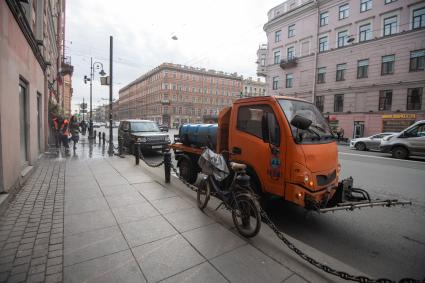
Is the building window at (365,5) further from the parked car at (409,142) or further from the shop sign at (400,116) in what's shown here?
the parked car at (409,142)

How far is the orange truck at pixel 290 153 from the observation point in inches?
139

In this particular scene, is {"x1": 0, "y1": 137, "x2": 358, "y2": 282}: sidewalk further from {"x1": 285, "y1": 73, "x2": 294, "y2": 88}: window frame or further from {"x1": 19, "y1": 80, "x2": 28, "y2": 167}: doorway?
{"x1": 285, "y1": 73, "x2": 294, "y2": 88}: window frame

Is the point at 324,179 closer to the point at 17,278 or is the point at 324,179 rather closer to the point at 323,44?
the point at 17,278

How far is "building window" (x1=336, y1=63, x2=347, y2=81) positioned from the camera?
2638cm

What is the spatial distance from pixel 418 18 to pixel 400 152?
17.6 meters

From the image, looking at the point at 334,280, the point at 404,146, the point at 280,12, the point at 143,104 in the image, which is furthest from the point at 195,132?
the point at 143,104

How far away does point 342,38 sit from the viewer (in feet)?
87.2

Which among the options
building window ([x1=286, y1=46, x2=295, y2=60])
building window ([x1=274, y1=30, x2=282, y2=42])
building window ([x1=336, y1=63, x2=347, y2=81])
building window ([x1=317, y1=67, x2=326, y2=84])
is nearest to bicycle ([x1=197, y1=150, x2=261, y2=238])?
building window ([x1=336, y1=63, x2=347, y2=81])

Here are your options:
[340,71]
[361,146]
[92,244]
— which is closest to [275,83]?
[340,71]

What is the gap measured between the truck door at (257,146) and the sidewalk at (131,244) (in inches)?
33.3

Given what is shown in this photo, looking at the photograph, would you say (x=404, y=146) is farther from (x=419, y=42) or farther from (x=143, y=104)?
(x=143, y=104)

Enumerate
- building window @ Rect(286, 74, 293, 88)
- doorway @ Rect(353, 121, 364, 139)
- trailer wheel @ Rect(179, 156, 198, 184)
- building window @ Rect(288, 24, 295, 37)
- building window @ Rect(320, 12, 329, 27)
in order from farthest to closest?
building window @ Rect(286, 74, 293, 88)
building window @ Rect(288, 24, 295, 37)
building window @ Rect(320, 12, 329, 27)
doorway @ Rect(353, 121, 364, 139)
trailer wheel @ Rect(179, 156, 198, 184)

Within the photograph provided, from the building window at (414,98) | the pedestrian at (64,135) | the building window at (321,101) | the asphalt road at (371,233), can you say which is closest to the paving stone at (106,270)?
the asphalt road at (371,233)

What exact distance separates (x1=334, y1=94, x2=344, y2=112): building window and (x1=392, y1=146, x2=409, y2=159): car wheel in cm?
1542
